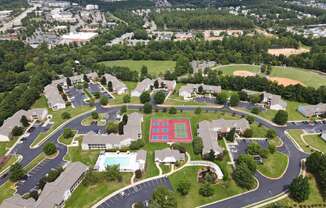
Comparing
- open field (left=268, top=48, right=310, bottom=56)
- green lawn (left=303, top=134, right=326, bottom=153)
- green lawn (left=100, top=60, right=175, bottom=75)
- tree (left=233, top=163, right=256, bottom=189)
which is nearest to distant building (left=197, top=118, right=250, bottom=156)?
tree (left=233, top=163, right=256, bottom=189)

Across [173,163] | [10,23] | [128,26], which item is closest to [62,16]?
[10,23]

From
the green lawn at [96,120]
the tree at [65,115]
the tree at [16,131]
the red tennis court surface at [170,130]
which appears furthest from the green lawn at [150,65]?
the tree at [16,131]

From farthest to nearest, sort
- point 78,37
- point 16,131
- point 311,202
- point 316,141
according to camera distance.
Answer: point 78,37
point 16,131
point 316,141
point 311,202

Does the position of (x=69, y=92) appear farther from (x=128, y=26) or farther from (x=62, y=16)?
(x=62, y=16)

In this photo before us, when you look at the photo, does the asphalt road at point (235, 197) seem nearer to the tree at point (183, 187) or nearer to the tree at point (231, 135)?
the tree at point (183, 187)

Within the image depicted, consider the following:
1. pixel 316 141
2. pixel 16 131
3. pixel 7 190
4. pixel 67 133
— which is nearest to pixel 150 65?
pixel 67 133

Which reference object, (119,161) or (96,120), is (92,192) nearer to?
(119,161)
